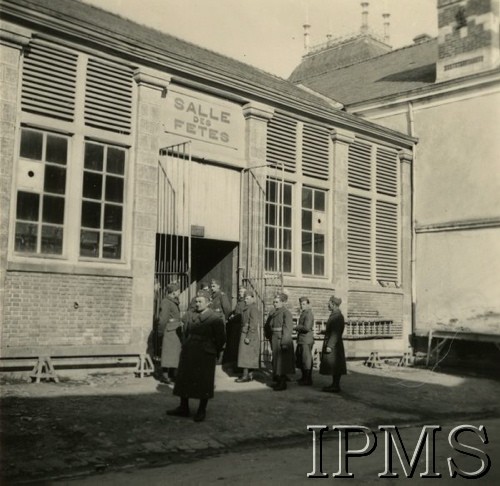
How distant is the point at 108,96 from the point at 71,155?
1.26 m

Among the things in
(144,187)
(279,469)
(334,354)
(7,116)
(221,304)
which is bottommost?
(279,469)

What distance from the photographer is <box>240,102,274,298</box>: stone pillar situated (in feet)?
41.5

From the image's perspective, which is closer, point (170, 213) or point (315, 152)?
point (170, 213)

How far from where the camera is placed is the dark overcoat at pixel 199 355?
25.1 feet

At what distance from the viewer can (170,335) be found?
32.1 feet

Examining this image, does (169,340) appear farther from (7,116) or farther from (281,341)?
(7,116)

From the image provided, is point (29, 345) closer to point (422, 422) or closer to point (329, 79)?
point (422, 422)

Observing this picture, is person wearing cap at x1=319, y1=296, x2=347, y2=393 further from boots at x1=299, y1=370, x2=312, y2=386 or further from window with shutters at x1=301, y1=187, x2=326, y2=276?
window with shutters at x1=301, y1=187, x2=326, y2=276

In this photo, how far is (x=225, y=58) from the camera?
15711 millimetres

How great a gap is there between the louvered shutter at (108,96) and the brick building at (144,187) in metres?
0.02

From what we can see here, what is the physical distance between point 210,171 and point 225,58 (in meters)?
4.66

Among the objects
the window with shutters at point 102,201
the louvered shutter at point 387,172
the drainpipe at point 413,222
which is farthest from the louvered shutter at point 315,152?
the window with shutters at point 102,201

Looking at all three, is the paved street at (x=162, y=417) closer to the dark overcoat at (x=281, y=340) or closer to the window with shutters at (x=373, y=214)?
the dark overcoat at (x=281, y=340)

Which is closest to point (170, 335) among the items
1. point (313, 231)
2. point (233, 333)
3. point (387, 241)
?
point (233, 333)
